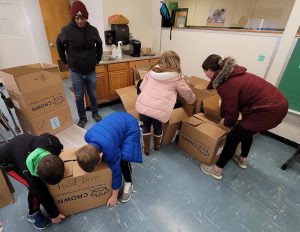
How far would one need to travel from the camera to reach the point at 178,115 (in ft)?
6.88

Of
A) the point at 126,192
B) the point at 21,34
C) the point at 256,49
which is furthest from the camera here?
the point at 21,34

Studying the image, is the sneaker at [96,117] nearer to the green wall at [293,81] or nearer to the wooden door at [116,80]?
the wooden door at [116,80]

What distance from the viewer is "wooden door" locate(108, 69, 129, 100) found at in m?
2.91

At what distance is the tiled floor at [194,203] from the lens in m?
1.38

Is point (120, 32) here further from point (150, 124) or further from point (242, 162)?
point (242, 162)

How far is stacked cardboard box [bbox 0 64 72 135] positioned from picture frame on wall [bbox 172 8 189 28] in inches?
91.9

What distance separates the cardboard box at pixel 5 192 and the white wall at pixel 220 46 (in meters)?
2.90

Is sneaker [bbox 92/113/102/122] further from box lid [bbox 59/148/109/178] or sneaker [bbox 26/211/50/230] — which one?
sneaker [bbox 26/211/50/230]

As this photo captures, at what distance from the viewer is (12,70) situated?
1713mm

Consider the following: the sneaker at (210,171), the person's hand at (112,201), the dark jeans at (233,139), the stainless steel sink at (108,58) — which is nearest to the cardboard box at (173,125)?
the sneaker at (210,171)

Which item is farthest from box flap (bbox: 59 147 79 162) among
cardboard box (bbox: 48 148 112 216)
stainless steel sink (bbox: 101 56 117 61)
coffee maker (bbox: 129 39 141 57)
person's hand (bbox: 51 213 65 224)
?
coffee maker (bbox: 129 39 141 57)

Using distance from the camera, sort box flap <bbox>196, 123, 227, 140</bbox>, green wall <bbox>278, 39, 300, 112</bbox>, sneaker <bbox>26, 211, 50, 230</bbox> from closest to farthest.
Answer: sneaker <bbox>26, 211, 50, 230</bbox> < box flap <bbox>196, 123, 227, 140</bbox> < green wall <bbox>278, 39, 300, 112</bbox>

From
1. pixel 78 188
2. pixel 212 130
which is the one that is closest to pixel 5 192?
pixel 78 188

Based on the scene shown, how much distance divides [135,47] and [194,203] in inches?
101
